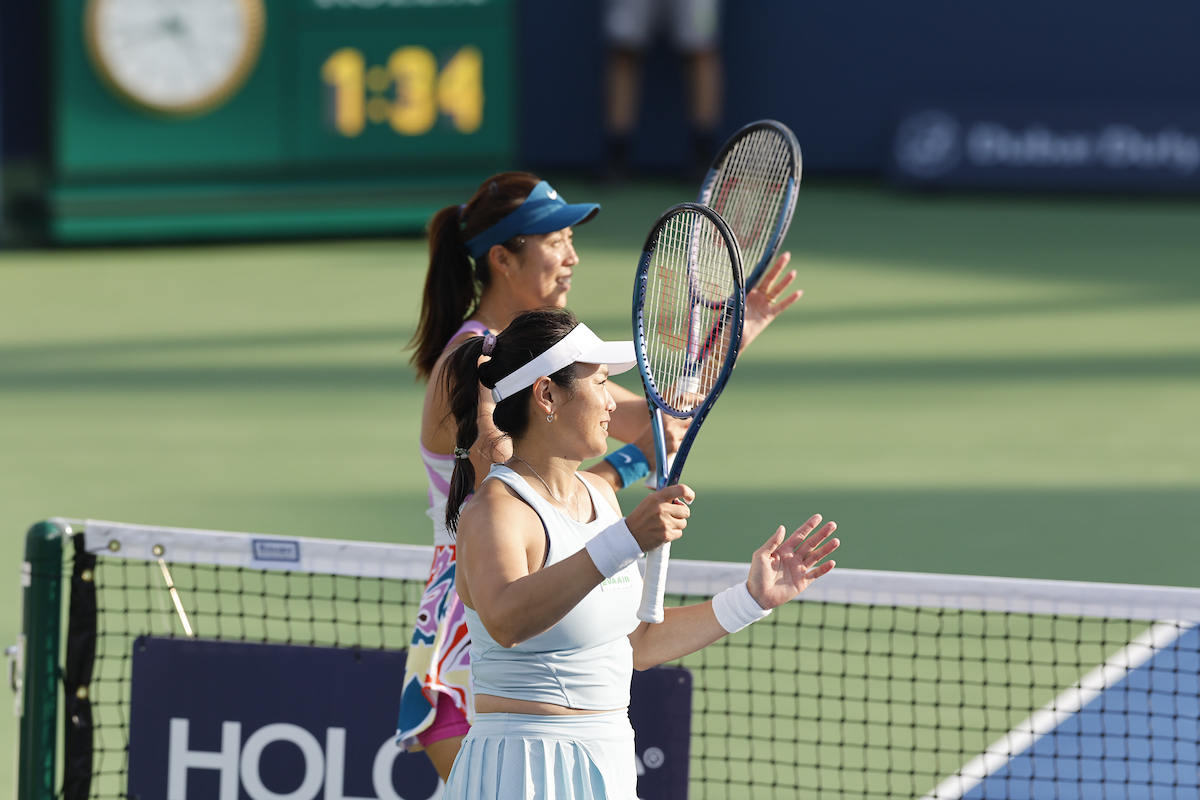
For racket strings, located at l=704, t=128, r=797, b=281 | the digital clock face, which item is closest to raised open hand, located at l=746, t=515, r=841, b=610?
racket strings, located at l=704, t=128, r=797, b=281

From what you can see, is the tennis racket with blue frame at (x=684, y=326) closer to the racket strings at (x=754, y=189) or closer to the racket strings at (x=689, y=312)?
the racket strings at (x=689, y=312)

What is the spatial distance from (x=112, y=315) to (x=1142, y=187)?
27.9ft

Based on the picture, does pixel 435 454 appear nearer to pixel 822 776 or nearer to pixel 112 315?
pixel 822 776

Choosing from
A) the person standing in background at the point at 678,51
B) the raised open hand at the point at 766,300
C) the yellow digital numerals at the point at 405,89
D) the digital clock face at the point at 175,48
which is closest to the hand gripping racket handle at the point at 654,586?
the raised open hand at the point at 766,300

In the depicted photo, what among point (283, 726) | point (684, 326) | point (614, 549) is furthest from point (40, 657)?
point (614, 549)

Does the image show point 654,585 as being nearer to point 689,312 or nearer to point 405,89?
point 689,312

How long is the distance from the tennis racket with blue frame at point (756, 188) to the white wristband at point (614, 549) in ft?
3.20

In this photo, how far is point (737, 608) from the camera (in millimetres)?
2590

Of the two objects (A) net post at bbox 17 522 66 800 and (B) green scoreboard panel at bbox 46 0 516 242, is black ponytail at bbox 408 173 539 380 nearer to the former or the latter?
(A) net post at bbox 17 522 66 800

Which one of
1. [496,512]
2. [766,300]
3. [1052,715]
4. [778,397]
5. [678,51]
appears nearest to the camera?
[496,512]

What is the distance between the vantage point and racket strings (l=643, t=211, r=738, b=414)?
2.78 meters

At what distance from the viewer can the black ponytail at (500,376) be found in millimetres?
2445

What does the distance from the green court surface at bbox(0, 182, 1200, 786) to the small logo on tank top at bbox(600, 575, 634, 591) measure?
7.98ft

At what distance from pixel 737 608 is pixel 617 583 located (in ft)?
0.81
